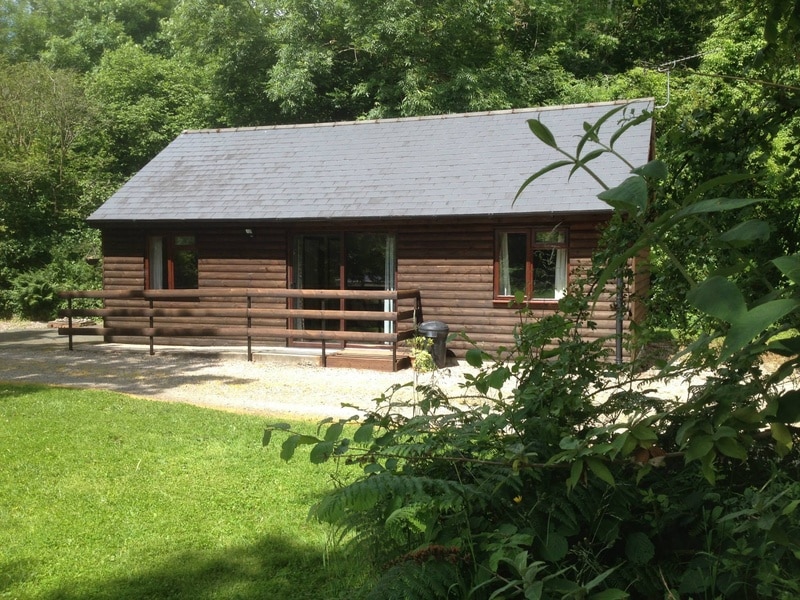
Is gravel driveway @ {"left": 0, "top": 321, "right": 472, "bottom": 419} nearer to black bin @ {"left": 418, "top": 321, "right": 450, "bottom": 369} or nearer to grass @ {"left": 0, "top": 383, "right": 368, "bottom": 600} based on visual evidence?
black bin @ {"left": 418, "top": 321, "right": 450, "bottom": 369}

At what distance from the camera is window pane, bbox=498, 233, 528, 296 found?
45.4ft

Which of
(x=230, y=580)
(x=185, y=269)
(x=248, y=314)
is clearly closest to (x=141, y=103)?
(x=185, y=269)

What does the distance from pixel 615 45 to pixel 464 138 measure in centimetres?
1379

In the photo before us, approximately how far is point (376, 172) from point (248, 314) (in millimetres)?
4153

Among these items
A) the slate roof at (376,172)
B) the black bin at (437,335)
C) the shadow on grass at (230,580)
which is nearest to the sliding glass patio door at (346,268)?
the slate roof at (376,172)

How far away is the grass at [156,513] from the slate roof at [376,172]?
7540 mm

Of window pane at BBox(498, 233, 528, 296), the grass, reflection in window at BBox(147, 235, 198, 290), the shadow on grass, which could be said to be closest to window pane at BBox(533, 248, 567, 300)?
window pane at BBox(498, 233, 528, 296)

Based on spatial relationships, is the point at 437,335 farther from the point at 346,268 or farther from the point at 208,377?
the point at 208,377

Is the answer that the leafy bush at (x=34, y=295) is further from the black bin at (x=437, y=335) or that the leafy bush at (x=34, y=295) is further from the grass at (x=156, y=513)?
the grass at (x=156, y=513)

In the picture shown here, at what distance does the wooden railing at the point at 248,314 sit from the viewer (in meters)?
13.2

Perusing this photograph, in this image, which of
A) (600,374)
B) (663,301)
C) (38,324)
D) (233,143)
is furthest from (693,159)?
(38,324)

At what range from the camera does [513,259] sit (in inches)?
549

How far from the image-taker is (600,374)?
2.62 meters

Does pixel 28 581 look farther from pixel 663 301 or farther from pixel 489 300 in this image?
pixel 489 300
